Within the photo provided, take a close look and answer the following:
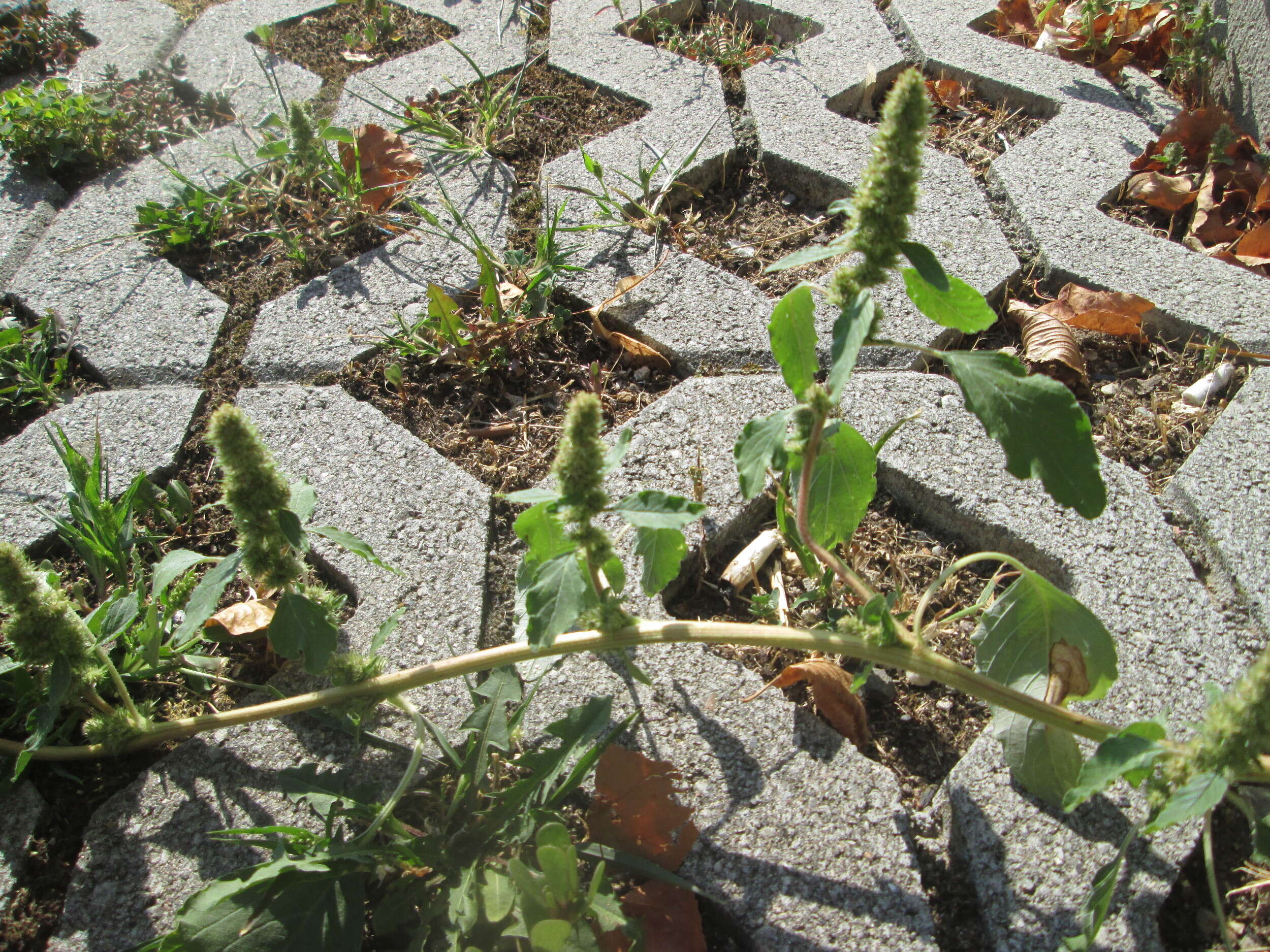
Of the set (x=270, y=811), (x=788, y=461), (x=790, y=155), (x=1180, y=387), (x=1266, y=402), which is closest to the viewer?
(x=788, y=461)

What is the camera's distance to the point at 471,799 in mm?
1340

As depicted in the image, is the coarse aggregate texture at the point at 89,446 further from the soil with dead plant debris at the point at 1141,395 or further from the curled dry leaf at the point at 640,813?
the soil with dead plant debris at the point at 1141,395

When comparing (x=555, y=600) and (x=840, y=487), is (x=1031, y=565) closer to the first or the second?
(x=840, y=487)

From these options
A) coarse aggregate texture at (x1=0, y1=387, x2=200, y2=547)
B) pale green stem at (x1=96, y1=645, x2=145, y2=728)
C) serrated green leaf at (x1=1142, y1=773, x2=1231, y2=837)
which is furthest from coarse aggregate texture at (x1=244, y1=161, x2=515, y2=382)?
serrated green leaf at (x1=1142, y1=773, x2=1231, y2=837)

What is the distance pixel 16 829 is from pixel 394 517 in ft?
2.60

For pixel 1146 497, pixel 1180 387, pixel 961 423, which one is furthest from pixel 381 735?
pixel 1180 387

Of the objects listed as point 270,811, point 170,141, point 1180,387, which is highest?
point 170,141

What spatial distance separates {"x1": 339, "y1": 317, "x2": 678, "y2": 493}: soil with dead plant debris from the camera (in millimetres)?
1971

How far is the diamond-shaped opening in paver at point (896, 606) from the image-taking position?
60.3 inches

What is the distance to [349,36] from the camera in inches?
122

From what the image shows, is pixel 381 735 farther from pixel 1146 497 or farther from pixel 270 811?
pixel 1146 497

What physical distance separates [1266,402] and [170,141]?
302 centimetres

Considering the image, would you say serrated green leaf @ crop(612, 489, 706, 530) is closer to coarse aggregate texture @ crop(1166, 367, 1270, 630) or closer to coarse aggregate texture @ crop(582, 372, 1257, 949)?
coarse aggregate texture @ crop(582, 372, 1257, 949)

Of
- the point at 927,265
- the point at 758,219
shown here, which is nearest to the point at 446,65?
the point at 758,219
